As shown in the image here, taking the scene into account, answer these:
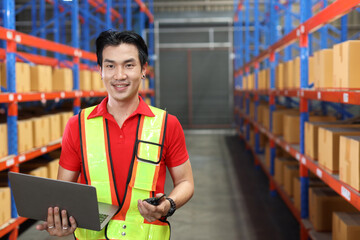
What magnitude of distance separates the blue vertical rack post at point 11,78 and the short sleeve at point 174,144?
2.74 metres

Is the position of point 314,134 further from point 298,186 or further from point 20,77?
point 20,77

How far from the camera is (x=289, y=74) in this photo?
17.1 feet

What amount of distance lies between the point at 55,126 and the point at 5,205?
1.66 meters

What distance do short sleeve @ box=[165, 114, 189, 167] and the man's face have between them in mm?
250

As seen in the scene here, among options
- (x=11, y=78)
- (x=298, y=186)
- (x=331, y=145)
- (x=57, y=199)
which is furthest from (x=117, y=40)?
(x=298, y=186)

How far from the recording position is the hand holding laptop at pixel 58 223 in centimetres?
170

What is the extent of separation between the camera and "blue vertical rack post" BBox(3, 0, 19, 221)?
4059 millimetres

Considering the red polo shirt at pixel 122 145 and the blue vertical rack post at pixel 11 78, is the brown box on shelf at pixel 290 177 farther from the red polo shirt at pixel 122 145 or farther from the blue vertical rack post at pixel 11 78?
the red polo shirt at pixel 122 145

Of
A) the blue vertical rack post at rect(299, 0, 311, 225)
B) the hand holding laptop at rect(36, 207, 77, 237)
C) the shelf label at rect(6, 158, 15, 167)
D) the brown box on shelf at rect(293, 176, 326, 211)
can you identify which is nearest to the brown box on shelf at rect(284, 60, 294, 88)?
the blue vertical rack post at rect(299, 0, 311, 225)

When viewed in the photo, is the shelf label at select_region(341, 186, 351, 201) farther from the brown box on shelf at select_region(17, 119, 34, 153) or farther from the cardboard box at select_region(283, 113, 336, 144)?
the brown box on shelf at select_region(17, 119, 34, 153)

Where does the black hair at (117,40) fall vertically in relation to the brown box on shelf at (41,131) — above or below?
→ above

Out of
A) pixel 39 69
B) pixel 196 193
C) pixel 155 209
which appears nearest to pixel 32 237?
pixel 39 69

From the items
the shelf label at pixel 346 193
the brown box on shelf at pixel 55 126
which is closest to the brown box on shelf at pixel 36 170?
the brown box on shelf at pixel 55 126

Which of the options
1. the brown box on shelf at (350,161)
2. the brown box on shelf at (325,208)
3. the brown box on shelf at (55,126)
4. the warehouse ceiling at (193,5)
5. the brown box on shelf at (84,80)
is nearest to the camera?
the brown box on shelf at (350,161)
